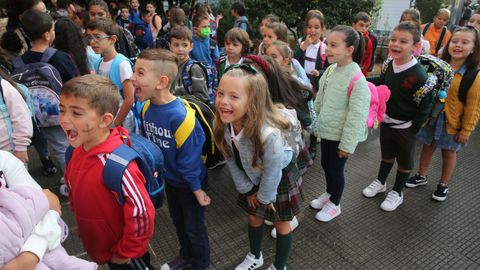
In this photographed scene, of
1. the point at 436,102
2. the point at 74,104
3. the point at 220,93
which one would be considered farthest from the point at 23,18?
the point at 436,102

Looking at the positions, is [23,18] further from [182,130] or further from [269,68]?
[269,68]

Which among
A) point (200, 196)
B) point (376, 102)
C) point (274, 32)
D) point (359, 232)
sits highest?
point (274, 32)

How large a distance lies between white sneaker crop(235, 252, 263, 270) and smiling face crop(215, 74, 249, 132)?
1.20 meters

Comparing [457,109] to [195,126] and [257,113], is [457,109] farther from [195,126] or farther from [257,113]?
[195,126]

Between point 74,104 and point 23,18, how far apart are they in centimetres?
191

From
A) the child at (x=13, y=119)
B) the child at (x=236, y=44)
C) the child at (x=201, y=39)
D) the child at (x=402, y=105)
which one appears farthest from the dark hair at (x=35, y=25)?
the child at (x=402, y=105)

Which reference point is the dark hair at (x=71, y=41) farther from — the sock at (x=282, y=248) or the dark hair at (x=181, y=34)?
the sock at (x=282, y=248)

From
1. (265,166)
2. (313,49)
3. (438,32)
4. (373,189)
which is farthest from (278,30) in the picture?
(438,32)

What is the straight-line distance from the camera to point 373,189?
338cm

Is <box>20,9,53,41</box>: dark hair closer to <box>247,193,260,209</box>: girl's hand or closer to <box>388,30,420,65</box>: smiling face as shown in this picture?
<box>247,193,260,209</box>: girl's hand

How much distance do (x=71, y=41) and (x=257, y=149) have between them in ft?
7.79

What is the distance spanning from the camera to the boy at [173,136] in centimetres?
191

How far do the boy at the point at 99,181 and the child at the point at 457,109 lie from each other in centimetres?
297

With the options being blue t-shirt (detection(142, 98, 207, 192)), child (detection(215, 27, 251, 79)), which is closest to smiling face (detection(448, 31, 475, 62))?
child (detection(215, 27, 251, 79))
